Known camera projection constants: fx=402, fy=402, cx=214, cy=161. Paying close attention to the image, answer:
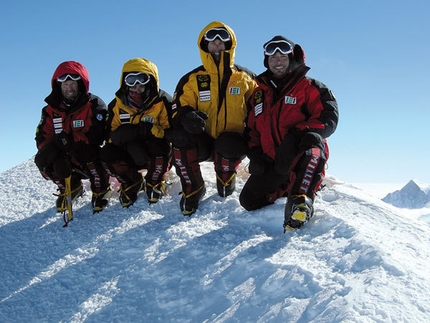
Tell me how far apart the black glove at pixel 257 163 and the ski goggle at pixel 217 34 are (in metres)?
1.36

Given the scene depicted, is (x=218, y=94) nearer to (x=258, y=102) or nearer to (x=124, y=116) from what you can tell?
(x=258, y=102)

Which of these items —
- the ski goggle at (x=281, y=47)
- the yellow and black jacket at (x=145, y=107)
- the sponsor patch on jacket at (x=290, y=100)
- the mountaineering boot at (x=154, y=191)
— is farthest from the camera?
the mountaineering boot at (x=154, y=191)

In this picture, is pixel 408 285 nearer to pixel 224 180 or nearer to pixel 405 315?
pixel 405 315

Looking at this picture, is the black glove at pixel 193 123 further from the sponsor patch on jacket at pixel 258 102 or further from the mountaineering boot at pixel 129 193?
the mountaineering boot at pixel 129 193

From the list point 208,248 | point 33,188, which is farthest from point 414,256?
point 33,188

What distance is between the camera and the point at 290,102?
3.86m

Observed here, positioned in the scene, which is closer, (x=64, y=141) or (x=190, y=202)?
(x=190, y=202)

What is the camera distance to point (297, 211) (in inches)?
132

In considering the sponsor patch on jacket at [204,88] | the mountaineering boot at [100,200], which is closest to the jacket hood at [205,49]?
the sponsor patch on jacket at [204,88]

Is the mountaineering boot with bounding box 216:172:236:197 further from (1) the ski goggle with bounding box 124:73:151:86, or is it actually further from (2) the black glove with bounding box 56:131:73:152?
(2) the black glove with bounding box 56:131:73:152

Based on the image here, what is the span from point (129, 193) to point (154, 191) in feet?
1.10

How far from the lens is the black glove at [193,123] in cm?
407

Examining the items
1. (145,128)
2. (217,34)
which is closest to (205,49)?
(217,34)

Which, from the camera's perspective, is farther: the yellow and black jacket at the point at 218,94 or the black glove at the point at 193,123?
the yellow and black jacket at the point at 218,94
